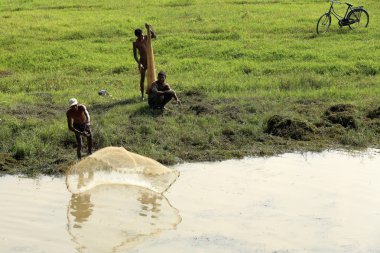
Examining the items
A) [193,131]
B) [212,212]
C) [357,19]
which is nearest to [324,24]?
[357,19]

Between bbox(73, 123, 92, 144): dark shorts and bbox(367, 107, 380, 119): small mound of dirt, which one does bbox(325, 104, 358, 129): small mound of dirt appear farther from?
bbox(73, 123, 92, 144): dark shorts

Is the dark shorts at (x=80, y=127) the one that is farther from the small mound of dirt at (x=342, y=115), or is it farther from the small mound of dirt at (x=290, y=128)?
the small mound of dirt at (x=342, y=115)

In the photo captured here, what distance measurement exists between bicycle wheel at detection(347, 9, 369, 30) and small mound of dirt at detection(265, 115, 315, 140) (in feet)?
29.2

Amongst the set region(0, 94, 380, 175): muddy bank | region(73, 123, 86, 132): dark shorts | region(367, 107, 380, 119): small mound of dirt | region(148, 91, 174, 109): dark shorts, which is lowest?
region(0, 94, 380, 175): muddy bank


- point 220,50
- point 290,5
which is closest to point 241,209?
point 220,50

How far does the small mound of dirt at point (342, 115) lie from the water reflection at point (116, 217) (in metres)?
4.57

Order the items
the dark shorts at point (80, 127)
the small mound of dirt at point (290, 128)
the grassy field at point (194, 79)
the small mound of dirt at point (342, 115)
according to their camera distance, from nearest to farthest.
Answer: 1. the dark shorts at point (80, 127)
2. the grassy field at point (194, 79)
3. the small mound of dirt at point (290, 128)
4. the small mound of dirt at point (342, 115)

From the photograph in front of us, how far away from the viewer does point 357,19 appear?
21938 mm

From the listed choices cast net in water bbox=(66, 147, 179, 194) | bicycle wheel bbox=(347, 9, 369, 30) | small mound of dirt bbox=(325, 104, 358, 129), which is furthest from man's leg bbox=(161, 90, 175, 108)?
bicycle wheel bbox=(347, 9, 369, 30)

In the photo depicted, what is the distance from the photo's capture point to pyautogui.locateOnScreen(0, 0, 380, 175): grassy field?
514 inches

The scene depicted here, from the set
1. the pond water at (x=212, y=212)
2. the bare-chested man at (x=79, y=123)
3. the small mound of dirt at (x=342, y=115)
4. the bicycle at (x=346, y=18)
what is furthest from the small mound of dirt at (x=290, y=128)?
the bicycle at (x=346, y=18)

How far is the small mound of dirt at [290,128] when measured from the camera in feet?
44.2

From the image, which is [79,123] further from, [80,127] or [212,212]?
[212,212]

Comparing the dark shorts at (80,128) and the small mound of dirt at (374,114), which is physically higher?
the dark shorts at (80,128)
